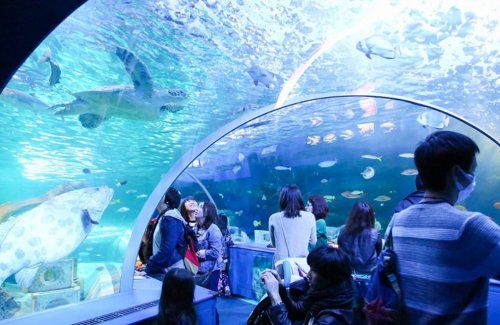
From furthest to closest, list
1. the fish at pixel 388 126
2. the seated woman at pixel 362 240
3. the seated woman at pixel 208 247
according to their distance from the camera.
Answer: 1. the fish at pixel 388 126
2. the seated woman at pixel 208 247
3. the seated woman at pixel 362 240

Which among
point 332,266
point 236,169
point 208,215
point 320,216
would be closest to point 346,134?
point 236,169

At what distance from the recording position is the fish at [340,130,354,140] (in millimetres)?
20355

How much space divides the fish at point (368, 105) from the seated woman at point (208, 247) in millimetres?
12335

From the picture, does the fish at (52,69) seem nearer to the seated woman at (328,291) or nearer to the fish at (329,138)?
the seated woman at (328,291)

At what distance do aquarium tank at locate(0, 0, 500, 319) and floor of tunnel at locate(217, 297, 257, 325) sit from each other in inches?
102

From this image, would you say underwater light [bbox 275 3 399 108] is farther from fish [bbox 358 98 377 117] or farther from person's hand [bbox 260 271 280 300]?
fish [bbox 358 98 377 117]

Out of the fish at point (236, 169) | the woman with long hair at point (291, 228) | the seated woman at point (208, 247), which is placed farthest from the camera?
the fish at point (236, 169)

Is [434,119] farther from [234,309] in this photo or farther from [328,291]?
[328,291]

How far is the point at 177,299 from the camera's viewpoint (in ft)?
8.73

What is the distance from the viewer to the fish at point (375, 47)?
15.0ft

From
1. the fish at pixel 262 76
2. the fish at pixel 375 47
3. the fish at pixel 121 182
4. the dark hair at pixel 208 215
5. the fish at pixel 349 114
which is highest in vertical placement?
the fish at pixel 349 114

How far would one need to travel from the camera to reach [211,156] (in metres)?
16.6

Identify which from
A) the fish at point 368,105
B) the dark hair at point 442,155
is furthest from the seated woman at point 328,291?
the fish at point 368,105

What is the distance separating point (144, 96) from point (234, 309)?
464cm
